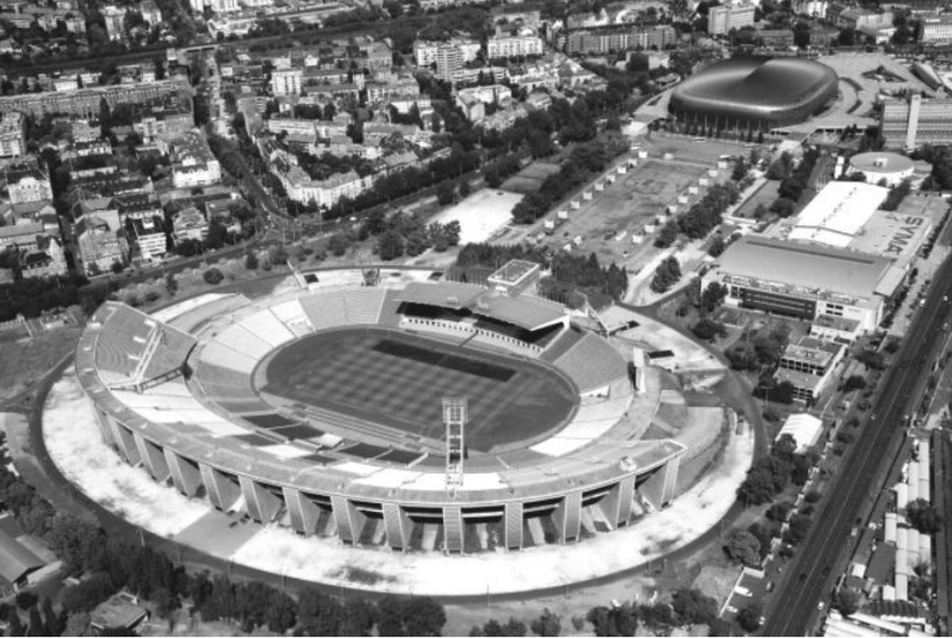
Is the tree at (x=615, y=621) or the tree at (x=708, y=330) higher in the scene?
the tree at (x=708, y=330)

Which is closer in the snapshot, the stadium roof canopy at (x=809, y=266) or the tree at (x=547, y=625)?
the tree at (x=547, y=625)

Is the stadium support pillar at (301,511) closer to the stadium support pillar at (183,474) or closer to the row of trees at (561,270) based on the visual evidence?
the stadium support pillar at (183,474)

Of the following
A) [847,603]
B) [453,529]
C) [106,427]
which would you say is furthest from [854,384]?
[106,427]

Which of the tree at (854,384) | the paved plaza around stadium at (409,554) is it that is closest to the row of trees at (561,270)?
the tree at (854,384)

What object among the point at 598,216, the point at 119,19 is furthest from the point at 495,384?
the point at 119,19

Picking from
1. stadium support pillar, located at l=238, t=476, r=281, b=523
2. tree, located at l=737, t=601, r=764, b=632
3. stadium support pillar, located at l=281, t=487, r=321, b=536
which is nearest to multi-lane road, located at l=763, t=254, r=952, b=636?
tree, located at l=737, t=601, r=764, b=632

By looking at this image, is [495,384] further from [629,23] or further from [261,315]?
[629,23]
